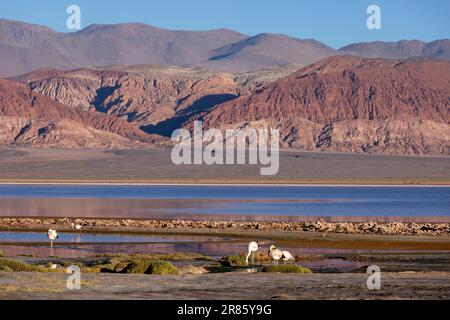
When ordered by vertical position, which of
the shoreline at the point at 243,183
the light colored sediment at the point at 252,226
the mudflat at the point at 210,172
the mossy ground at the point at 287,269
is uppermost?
the mossy ground at the point at 287,269

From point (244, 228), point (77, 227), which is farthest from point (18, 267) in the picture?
point (244, 228)

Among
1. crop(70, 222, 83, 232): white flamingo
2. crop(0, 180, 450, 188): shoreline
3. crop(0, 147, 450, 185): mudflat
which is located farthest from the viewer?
crop(0, 147, 450, 185): mudflat

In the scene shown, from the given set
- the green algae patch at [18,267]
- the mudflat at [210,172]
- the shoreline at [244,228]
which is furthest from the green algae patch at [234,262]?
the mudflat at [210,172]


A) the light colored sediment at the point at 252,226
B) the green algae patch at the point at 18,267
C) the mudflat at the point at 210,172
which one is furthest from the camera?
the mudflat at the point at 210,172

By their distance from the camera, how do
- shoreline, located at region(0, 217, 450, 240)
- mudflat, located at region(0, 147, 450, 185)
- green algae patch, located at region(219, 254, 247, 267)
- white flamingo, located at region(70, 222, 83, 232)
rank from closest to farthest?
green algae patch, located at region(219, 254, 247, 267) < shoreline, located at region(0, 217, 450, 240) < white flamingo, located at region(70, 222, 83, 232) < mudflat, located at region(0, 147, 450, 185)

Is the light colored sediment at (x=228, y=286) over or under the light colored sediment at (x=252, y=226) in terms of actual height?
over

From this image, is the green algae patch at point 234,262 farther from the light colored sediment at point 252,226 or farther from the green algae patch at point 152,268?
the light colored sediment at point 252,226

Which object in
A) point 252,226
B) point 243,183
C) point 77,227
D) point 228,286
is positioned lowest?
point 243,183

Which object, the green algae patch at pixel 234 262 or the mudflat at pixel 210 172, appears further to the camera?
the mudflat at pixel 210 172

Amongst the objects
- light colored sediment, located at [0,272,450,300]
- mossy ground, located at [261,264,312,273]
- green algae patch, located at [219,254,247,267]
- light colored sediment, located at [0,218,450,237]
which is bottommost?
light colored sediment, located at [0,218,450,237]

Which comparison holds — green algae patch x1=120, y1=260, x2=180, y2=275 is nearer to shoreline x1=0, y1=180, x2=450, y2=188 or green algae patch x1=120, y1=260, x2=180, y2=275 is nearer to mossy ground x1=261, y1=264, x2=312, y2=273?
mossy ground x1=261, y1=264, x2=312, y2=273

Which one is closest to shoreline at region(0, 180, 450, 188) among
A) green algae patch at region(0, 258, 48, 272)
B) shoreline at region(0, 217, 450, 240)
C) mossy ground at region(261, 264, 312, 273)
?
shoreline at region(0, 217, 450, 240)

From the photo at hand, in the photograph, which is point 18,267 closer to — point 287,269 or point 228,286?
point 287,269
